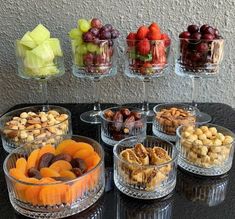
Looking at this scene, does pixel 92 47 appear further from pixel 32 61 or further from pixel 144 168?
pixel 144 168

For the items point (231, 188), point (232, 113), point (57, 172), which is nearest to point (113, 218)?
point (57, 172)

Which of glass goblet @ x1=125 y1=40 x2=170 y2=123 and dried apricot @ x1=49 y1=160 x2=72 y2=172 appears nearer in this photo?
dried apricot @ x1=49 y1=160 x2=72 y2=172

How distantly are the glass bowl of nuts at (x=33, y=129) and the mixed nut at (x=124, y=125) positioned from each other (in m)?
0.09

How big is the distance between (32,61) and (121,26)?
27 cm

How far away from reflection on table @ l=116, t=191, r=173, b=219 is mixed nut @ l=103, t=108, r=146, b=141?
169 millimetres

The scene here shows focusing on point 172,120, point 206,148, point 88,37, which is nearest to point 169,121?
point 172,120

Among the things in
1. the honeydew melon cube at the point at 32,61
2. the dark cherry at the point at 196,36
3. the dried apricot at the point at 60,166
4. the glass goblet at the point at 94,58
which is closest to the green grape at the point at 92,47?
the glass goblet at the point at 94,58

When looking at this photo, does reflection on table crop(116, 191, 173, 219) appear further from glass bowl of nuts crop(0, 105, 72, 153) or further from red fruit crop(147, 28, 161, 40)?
red fruit crop(147, 28, 161, 40)

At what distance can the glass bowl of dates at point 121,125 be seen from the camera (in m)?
0.71

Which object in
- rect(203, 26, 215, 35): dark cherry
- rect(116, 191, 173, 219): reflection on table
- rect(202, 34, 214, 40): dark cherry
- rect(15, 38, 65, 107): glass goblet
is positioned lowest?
rect(116, 191, 173, 219): reflection on table

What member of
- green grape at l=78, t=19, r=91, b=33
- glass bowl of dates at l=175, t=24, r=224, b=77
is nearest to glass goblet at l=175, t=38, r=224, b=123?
glass bowl of dates at l=175, t=24, r=224, b=77

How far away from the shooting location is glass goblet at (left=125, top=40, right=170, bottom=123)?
77 centimetres

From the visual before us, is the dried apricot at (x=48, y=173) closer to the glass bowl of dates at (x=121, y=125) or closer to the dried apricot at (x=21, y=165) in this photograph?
the dried apricot at (x=21, y=165)

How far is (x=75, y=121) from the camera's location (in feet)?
2.79
